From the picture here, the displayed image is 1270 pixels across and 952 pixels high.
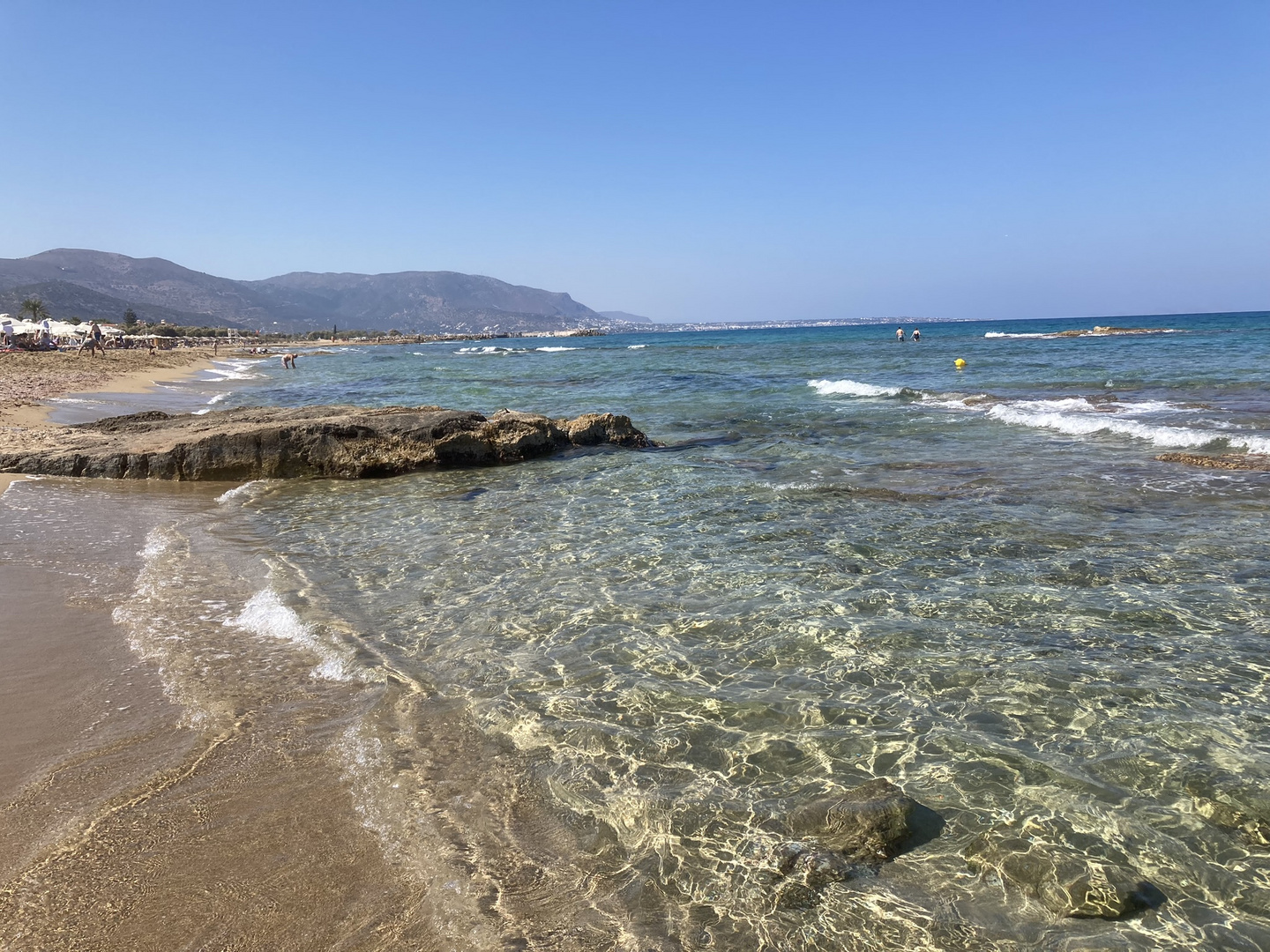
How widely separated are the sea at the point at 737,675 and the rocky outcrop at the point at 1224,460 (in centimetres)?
36

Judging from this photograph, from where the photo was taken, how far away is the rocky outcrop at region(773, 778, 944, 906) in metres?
2.64

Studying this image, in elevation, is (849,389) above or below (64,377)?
below

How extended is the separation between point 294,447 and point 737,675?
830 cm

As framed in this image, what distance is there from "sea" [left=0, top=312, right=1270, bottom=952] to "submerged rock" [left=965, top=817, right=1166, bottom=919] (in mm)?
14

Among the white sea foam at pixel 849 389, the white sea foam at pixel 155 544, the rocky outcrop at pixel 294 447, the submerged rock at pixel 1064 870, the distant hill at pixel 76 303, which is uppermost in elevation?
the distant hill at pixel 76 303

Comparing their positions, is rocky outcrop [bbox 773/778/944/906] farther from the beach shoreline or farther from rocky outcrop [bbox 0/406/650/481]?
the beach shoreline

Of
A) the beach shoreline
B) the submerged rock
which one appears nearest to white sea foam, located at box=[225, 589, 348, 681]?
the submerged rock

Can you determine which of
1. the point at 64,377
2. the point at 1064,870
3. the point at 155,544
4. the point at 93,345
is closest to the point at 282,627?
the point at 155,544

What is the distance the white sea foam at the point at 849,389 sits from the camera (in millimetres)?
20719

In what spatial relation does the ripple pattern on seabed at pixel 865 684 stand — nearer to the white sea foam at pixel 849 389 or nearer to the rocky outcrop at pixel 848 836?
the rocky outcrop at pixel 848 836

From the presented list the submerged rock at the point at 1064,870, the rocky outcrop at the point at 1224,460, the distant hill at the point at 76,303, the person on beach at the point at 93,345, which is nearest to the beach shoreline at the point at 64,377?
the person on beach at the point at 93,345

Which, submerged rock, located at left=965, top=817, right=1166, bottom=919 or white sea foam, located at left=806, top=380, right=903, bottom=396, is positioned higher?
white sea foam, located at left=806, top=380, right=903, bottom=396

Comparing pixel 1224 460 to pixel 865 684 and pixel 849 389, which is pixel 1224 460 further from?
pixel 849 389

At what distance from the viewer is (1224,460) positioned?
9.60m
